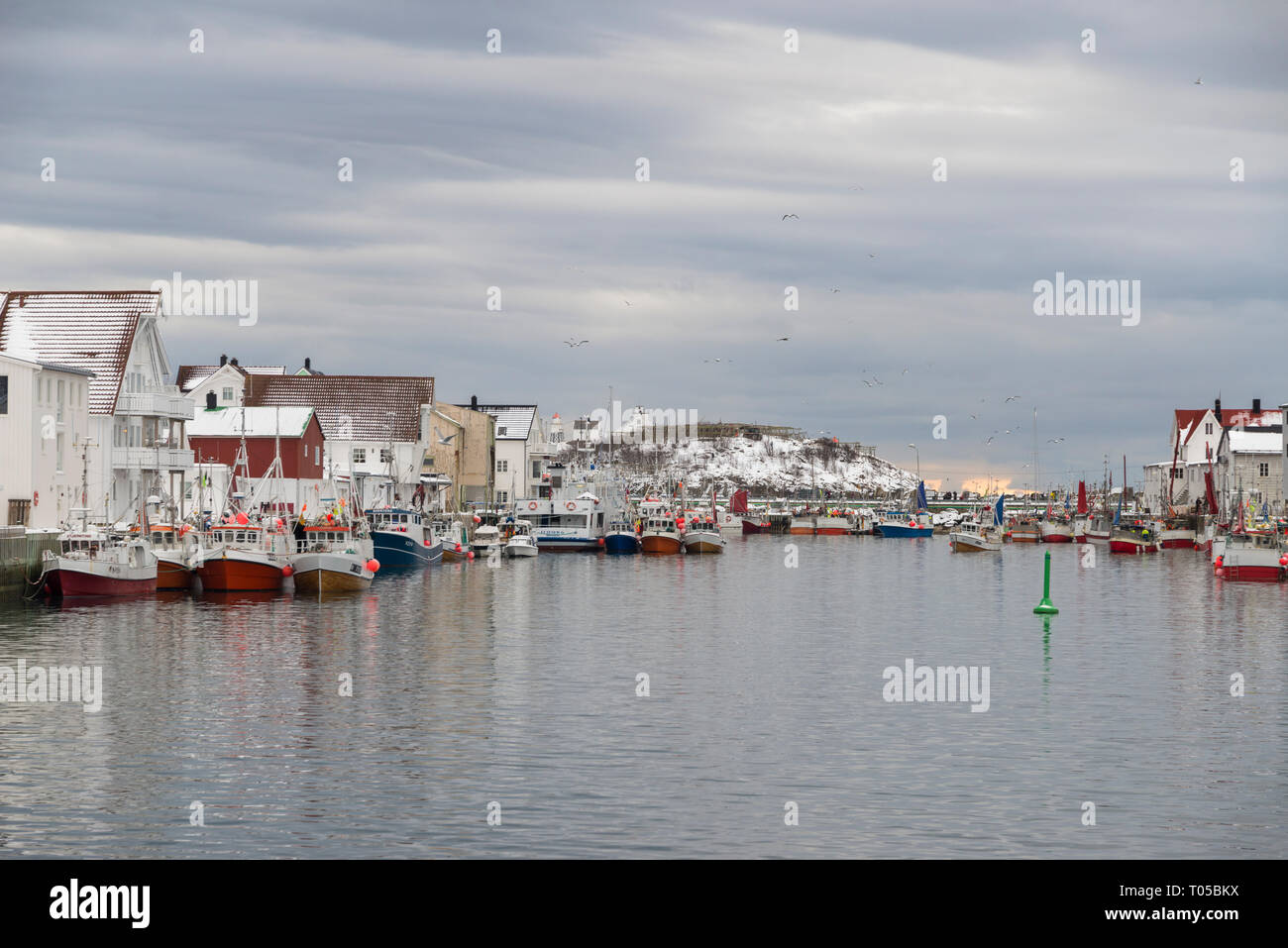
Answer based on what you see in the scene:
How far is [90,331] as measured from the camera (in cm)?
8006

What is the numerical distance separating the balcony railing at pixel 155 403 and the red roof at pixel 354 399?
40739 mm

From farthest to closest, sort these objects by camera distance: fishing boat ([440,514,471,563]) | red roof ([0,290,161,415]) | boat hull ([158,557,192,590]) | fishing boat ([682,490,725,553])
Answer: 1. fishing boat ([682,490,725,553])
2. fishing boat ([440,514,471,563])
3. red roof ([0,290,161,415])
4. boat hull ([158,557,192,590])

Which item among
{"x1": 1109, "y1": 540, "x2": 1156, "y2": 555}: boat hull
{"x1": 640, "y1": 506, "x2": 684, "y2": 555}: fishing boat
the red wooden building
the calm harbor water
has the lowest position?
{"x1": 1109, "y1": 540, "x2": 1156, "y2": 555}: boat hull

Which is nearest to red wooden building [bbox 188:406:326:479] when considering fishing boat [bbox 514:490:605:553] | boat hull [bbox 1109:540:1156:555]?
fishing boat [bbox 514:490:605:553]

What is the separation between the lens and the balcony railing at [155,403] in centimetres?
7869

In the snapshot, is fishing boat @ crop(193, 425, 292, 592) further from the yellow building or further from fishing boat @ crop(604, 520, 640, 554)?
the yellow building

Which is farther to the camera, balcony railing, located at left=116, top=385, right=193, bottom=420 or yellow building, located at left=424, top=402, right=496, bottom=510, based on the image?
yellow building, located at left=424, top=402, right=496, bottom=510

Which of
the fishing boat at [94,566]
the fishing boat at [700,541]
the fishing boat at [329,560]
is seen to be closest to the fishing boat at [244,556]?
the fishing boat at [329,560]

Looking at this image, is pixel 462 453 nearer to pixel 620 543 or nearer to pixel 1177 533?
pixel 620 543

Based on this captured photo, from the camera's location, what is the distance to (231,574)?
2677 inches

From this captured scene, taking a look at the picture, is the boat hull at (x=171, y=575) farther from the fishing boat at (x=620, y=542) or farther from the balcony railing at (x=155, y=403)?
the fishing boat at (x=620, y=542)

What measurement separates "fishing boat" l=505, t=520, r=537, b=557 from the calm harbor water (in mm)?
53398

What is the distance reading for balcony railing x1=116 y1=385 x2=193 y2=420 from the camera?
3098 inches

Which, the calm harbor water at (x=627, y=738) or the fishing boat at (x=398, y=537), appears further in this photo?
the fishing boat at (x=398, y=537)
